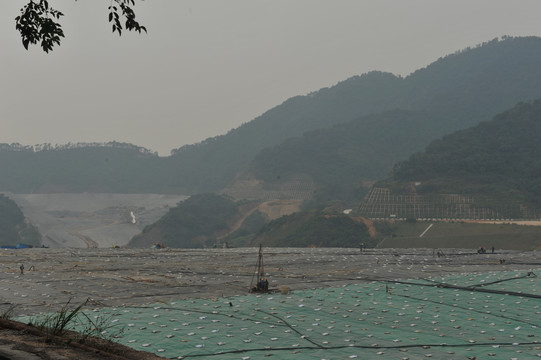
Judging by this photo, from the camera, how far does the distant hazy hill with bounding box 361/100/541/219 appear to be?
11275 cm

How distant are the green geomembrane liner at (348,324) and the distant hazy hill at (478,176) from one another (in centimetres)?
9338

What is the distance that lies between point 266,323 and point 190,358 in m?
4.05

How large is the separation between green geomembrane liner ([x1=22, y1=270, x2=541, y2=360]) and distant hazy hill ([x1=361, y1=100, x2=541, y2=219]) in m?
93.4

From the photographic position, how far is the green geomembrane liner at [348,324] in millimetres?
13672

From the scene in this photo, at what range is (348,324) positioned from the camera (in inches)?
663

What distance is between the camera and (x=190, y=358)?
12664mm

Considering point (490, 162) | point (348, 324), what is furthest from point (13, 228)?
point (348, 324)

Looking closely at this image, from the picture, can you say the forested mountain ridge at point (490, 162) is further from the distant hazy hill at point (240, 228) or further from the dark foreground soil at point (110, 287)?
the dark foreground soil at point (110, 287)

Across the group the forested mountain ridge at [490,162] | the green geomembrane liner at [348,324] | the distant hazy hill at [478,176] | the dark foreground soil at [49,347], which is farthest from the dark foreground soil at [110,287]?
the forested mountain ridge at [490,162]

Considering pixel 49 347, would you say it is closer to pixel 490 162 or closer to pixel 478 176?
pixel 478 176

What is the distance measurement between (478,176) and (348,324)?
122 m

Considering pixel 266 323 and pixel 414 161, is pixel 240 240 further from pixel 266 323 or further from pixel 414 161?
pixel 266 323

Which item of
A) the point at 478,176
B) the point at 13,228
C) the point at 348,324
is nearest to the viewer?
the point at 348,324

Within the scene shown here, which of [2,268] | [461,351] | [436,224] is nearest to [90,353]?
[461,351]
